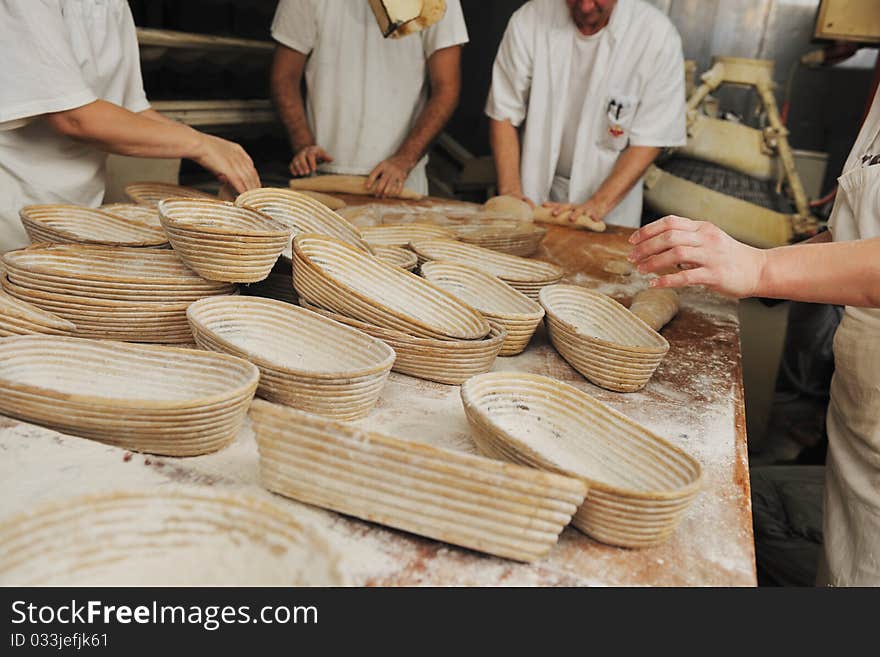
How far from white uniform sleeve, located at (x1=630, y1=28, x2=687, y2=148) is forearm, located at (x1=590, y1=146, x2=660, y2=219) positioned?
0.11ft

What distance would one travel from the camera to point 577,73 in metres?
2.81

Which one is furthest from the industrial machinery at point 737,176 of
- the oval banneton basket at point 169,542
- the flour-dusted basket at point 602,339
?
the oval banneton basket at point 169,542

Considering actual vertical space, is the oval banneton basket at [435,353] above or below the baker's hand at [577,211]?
above

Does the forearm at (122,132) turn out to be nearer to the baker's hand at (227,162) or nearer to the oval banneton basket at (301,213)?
the baker's hand at (227,162)

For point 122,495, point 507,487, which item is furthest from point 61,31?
point 507,487

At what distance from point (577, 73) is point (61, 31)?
1771 mm

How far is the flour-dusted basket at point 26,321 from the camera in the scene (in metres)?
1.07

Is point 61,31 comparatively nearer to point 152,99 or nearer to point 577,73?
point 152,99

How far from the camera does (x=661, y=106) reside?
2779mm

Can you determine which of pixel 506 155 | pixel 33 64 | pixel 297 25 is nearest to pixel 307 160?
pixel 297 25

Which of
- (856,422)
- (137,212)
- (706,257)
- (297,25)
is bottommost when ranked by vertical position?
(856,422)

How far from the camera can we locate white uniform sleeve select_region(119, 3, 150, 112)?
2.10 metres

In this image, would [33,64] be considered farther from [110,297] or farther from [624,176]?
[624,176]

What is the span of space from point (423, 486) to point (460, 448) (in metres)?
0.24
